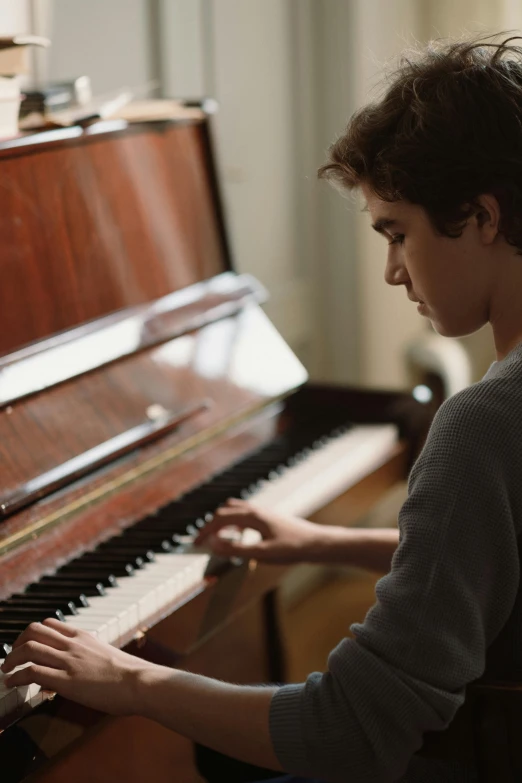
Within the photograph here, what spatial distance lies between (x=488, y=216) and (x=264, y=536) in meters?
0.77

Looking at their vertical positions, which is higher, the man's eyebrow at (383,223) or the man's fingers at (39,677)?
the man's eyebrow at (383,223)

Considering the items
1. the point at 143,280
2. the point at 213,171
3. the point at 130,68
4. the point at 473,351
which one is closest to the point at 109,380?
the point at 143,280

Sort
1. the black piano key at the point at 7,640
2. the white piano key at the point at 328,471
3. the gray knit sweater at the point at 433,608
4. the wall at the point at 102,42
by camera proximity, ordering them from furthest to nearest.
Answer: the wall at the point at 102,42, the white piano key at the point at 328,471, the black piano key at the point at 7,640, the gray knit sweater at the point at 433,608

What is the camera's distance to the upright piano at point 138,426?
1.46 metres

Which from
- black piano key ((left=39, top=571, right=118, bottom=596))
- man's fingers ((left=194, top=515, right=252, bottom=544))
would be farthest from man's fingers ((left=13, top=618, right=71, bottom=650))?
man's fingers ((left=194, top=515, right=252, bottom=544))

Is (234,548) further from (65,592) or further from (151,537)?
(65,592)

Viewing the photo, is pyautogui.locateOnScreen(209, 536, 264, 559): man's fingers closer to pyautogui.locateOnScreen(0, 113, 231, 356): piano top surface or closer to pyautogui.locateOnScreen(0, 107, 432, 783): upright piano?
pyautogui.locateOnScreen(0, 107, 432, 783): upright piano

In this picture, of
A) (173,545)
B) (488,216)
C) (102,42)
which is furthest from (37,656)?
(102,42)

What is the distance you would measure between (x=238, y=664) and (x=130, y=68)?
1.47 m

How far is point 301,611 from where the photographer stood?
10.8 ft

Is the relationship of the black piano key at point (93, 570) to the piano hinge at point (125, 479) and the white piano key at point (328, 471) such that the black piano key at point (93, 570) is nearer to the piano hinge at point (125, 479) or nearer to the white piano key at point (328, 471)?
the piano hinge at point (125, 479)

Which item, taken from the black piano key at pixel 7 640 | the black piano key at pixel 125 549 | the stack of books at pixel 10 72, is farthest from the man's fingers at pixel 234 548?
the stack of books at pixel 10 72

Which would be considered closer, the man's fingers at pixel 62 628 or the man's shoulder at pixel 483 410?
the man's shoulder at pixel 483 410

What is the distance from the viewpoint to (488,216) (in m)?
1.04
